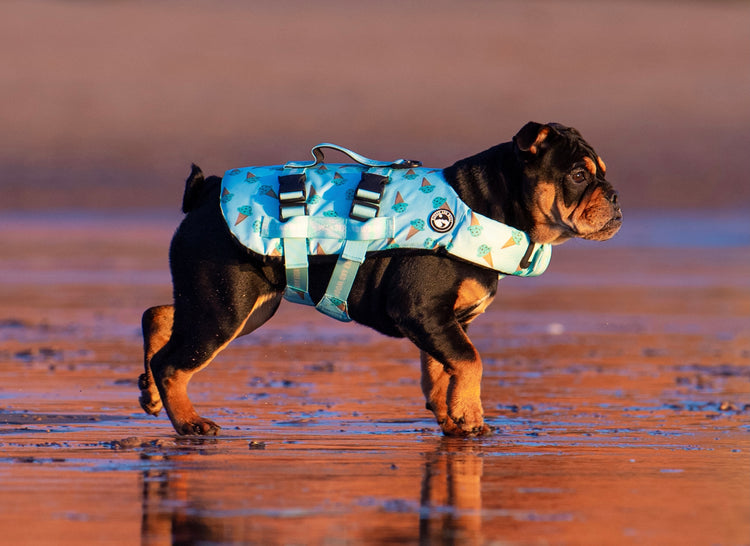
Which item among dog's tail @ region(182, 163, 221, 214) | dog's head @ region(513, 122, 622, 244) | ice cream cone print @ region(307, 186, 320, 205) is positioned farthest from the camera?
dog's tail @ region(182, 163, 221, 214)

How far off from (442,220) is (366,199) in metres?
0.38

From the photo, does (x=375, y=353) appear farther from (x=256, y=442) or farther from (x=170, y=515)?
(x=170, y=515)

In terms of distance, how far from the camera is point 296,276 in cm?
780

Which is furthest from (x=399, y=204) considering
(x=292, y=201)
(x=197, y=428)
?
(x=197, y=428)

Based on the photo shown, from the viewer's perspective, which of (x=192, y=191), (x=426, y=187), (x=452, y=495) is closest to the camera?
(x=452, y=495)

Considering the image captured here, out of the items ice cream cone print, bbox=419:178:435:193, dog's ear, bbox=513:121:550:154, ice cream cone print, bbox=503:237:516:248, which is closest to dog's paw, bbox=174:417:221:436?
ice cream cone print, bbox=419:178:435:193

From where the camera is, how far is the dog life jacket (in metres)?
7.64

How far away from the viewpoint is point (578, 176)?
7.72m

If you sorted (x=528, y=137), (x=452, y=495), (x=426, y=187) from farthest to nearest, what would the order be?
(x=426, y=187), (x=528, y=137), (x=452, y=495)

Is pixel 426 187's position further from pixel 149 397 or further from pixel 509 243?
pixel 149 397

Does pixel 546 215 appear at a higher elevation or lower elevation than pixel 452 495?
higher

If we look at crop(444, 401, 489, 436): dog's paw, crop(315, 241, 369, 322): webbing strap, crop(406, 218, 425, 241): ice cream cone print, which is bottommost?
crop(444, 401, 489, 436): dog's paw

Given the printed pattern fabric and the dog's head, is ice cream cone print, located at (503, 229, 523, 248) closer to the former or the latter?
the printed pattern fabric

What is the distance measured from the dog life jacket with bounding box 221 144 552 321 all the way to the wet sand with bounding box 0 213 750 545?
816 mm
